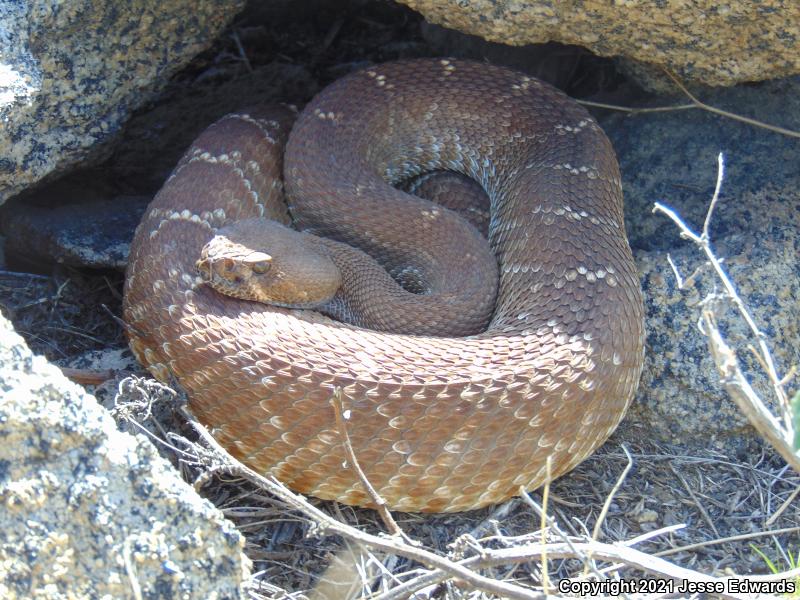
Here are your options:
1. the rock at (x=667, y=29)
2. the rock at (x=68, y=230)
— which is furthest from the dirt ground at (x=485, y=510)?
the rock at (x=667, y=29)

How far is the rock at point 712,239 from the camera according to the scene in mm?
3764

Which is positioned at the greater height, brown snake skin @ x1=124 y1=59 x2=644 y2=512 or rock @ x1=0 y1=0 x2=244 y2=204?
rock @ x1=0 y1=0 x2=244 y2=204

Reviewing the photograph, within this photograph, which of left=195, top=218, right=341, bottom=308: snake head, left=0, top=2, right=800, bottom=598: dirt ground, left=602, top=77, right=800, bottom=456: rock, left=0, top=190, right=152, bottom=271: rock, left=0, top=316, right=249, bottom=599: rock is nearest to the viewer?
left=0, top=316, right=249, bottom=599: rock

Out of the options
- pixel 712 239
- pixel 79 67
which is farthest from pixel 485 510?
pixel 79 67

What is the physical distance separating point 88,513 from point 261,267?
151 cm

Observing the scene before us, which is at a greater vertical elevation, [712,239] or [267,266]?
[267,266]

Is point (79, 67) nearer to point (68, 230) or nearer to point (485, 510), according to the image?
point (68, 230)

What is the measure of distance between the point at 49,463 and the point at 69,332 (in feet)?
6.07

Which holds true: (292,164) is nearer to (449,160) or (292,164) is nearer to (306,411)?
(449,160)

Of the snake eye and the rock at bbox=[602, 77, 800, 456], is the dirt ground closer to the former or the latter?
the rock at bbox=[602, 77, 800, 456]

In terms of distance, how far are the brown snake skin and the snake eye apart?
0.15 meters

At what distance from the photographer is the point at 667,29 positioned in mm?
3838

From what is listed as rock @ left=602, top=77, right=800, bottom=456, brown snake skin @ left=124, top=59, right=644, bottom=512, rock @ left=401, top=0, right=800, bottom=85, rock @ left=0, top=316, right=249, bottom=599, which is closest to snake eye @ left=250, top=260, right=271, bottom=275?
brown snake skin @ left=124, top=59, right=644, bottom=512

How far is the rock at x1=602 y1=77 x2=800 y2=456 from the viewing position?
3.76 m
